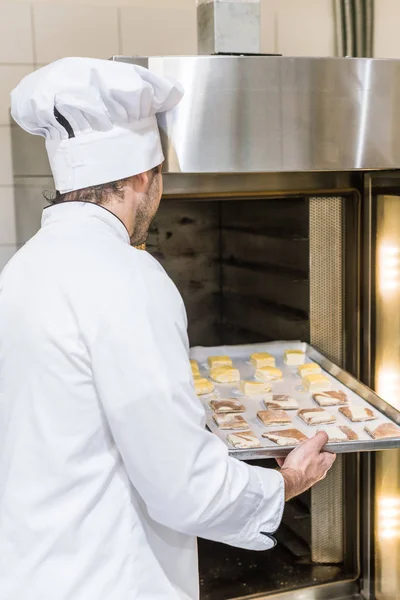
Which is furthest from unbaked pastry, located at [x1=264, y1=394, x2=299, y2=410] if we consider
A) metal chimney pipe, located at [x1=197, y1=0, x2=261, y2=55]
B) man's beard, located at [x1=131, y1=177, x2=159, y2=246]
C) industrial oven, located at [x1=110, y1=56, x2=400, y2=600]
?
metal chimney pipe, located at [x1=197, y1=0, x2=261, y2=55]

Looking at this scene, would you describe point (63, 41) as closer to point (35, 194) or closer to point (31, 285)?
point (35, 194)

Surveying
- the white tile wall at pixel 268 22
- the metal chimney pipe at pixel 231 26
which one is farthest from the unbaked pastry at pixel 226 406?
the white tile wall at pixel 268 22

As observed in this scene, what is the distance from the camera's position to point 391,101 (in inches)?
59.7

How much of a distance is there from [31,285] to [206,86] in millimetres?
557

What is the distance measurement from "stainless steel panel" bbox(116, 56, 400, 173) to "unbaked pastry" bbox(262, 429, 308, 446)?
497 mm

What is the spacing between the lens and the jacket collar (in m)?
1.12

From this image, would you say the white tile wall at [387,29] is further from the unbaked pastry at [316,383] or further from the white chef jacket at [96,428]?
the white chef jacket at [96,428]

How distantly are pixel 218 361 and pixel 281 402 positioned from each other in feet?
0.86

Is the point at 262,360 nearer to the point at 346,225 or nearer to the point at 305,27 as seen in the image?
the point at 346,225

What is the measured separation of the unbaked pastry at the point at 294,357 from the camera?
187 centimetres

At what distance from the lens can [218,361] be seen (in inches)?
74.1

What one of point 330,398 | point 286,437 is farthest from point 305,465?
point 330,398

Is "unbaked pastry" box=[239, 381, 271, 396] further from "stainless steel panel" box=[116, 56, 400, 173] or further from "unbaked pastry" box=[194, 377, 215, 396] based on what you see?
"stainless steel panel" box=[116, 56, 400, 173]

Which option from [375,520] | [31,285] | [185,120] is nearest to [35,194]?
[185,120]
